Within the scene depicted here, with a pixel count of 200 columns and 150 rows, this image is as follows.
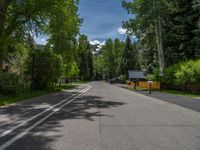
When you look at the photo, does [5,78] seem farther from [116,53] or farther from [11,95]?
[116,53]

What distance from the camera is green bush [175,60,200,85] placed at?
3297 centimetres

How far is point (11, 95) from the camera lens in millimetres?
23250

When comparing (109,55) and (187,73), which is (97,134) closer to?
(187,73)

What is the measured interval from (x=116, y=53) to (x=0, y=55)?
339ft

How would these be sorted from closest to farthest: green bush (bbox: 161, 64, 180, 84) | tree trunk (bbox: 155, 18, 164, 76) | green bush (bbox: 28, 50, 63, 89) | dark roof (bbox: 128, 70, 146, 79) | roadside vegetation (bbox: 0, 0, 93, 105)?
1. roadside vegetation (bbox: 0, 0, 93, 105)
2. green bush (bbox: 28, 50, 63, 89)
3. green bush (bbox: 161, 64, 180, 84)
4. tree trunk (bbox: 155, 18, 164, 76)
5. dark roof (bbox: 128, 70, 146, 79)

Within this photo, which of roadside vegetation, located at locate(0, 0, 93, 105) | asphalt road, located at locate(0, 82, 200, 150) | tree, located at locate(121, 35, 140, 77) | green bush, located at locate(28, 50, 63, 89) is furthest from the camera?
tree, located at locate(121, 35, 140, 77)

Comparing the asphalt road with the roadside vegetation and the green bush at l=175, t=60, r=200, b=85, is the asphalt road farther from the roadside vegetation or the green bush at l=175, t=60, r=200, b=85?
the green bush at l=175, t=60, r=200, b=85

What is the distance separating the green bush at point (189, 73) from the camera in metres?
33.0

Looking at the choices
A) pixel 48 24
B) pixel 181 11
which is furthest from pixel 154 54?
pixel 48 24

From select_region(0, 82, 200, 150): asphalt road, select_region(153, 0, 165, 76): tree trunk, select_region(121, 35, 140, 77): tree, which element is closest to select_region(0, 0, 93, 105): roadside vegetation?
select_region(0, 82, 200, 150): asphalt road

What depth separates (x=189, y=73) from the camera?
111 feet

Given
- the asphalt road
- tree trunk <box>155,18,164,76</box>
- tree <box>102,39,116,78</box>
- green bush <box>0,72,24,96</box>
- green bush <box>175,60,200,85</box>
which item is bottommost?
the asphalt road

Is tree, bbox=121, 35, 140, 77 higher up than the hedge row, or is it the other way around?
tree, bbox=121, 35, 140, 77

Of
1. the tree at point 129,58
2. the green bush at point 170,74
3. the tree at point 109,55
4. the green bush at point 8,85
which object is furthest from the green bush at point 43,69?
the tree at point 109,55
